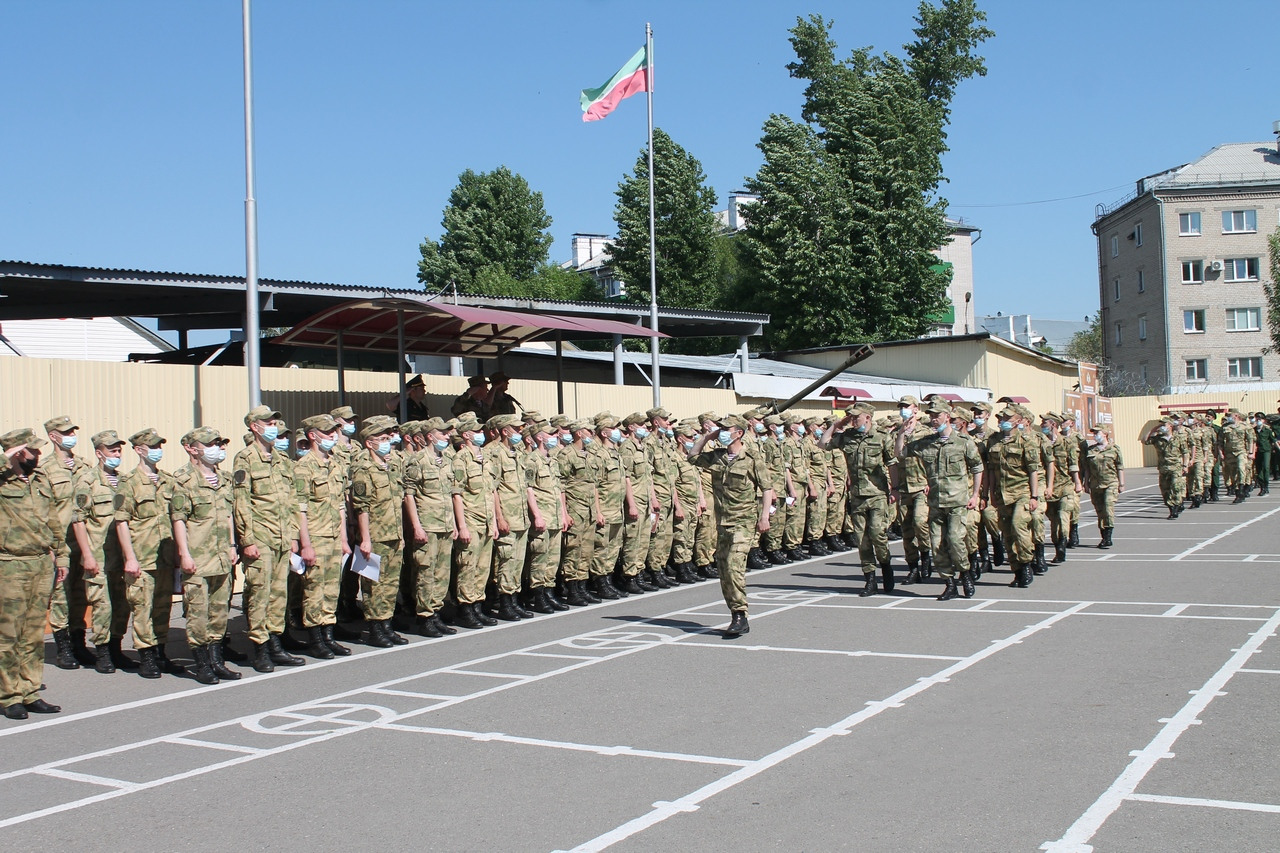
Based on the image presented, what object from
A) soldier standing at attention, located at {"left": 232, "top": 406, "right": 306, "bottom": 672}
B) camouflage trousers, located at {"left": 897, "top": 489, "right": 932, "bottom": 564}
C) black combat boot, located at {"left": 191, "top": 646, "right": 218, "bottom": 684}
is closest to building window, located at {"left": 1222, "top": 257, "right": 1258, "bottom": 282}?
camouflage trousers, located at {"left": 897, "top": 489, "right": 932, "bottom": 564}

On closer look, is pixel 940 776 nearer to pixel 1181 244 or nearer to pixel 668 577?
pixel 668 577

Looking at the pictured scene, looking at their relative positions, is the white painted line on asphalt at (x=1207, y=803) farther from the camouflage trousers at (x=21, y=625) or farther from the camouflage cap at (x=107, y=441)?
the camouflage cap at (x=107, y=441)

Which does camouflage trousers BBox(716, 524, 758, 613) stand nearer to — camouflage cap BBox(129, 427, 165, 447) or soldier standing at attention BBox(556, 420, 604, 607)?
soldier standing at attention BBox(556, 420, 604, 607)

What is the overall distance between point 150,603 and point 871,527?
23.3 feet

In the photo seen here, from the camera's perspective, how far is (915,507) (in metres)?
12.2

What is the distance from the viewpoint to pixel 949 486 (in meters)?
11.5

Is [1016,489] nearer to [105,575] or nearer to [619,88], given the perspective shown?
[105,575]

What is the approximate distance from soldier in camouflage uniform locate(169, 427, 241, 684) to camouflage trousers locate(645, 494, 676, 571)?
546 centimetres

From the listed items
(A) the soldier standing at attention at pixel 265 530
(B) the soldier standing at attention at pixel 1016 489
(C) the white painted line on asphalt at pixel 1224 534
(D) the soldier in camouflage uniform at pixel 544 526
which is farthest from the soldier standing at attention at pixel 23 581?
(C) the white painted line on asphalt at pixel 1224 534

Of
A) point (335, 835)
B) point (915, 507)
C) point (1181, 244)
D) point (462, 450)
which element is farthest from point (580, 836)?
point (1181, 244)

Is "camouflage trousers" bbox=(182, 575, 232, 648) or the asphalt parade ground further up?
"camouflage trousers" bbox=(182, 575, 232, 648)

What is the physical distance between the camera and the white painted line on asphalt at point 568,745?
230 inches

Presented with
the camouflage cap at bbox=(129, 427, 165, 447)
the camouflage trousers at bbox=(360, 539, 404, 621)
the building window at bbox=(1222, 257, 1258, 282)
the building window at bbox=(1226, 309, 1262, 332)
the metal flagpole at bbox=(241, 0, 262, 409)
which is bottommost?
the camouflage trousers at bbox=(360, 539, 404, 621)

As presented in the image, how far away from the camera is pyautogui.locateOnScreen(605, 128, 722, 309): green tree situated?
40406 millimetres
